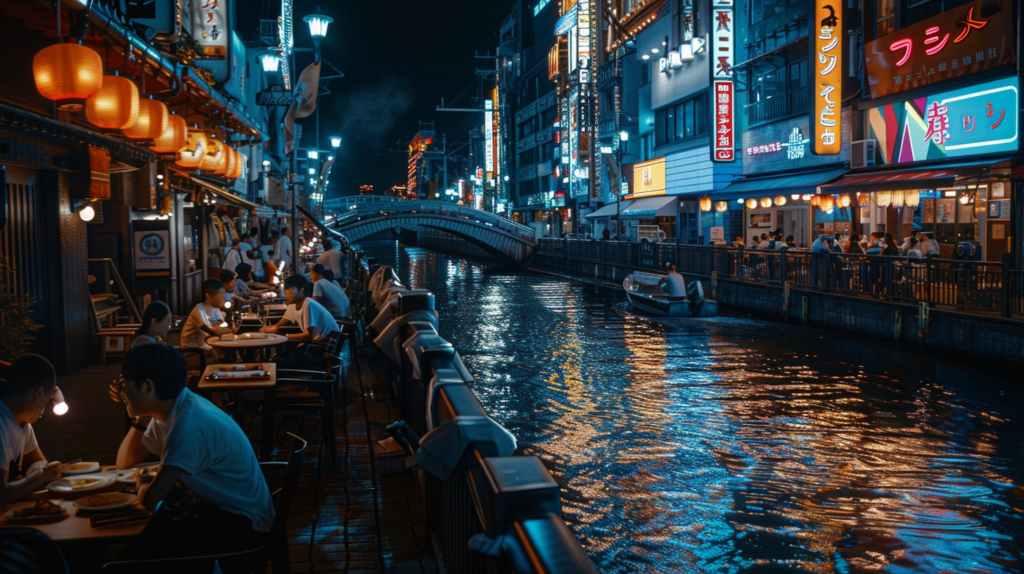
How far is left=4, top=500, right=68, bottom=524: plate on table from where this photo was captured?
3.82 m

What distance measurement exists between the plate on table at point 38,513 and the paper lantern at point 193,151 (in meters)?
13.1

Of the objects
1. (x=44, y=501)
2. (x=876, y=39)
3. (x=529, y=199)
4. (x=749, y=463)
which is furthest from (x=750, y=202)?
(x=529, y=199)

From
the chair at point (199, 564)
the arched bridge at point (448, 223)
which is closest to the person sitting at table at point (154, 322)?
the chair at point (199, 564)

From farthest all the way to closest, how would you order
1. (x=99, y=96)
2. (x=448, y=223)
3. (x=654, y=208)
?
1. (x=448, y=223)
2. (x=654, y=208)
3. (x=99, y=96)

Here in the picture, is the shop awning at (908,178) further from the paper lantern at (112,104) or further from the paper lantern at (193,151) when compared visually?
the paper lantern at (112,104)

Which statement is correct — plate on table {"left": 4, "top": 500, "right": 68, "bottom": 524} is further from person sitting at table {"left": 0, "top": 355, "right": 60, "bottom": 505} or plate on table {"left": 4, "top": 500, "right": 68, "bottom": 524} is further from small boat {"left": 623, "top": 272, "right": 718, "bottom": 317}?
small boat {"left": 623, "top": 272, "right": 718, "bottom": 317}

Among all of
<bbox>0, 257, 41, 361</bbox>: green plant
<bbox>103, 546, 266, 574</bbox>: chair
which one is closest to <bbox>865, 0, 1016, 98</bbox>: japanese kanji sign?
<bbox>0, 257, 41, 361</bbox>: green plant

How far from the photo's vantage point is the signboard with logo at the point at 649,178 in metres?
44.1

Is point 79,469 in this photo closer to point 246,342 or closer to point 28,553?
point 28,553

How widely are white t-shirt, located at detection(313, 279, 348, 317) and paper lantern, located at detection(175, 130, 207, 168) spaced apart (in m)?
4.66

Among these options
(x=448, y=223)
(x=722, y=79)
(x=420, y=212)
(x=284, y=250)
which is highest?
(x=722, y=79)

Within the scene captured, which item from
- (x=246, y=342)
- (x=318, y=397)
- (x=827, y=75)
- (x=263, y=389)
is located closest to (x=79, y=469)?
(x=263, y=389)

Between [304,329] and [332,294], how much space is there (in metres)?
3.26

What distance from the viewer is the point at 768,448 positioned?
10180 millimetres
